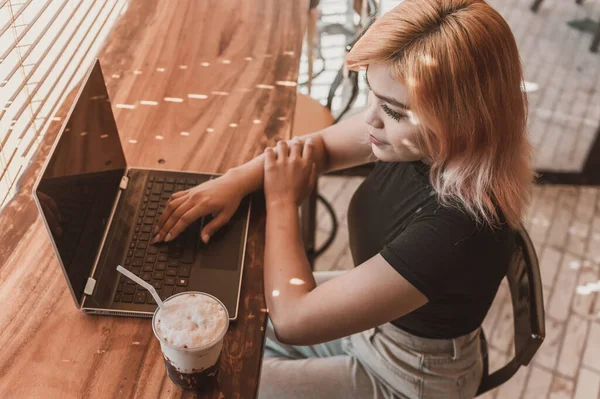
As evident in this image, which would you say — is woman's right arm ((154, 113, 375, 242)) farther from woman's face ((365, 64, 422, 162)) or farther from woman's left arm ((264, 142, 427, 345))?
woman's face ((365, 64, 422, 162))

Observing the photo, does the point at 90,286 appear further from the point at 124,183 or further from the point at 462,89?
the point at 462,89

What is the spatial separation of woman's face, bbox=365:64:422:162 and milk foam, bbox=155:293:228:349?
451 millimetres

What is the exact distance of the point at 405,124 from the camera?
43.9 inches

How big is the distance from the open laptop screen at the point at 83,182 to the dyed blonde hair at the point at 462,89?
513 mm

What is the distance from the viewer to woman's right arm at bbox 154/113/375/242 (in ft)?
4.17

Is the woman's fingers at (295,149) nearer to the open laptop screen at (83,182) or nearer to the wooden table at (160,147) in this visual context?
the wooden table at (160,147)

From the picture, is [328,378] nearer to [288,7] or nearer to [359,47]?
[359,47]

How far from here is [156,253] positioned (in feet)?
4.05

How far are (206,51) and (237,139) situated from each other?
370 millimetres

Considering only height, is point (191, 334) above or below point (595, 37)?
above

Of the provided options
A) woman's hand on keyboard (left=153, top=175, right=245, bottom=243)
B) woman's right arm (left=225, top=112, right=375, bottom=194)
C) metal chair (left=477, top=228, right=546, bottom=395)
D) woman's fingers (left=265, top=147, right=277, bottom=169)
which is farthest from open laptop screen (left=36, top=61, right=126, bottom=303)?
metal chair (left=477, top=228, right=546, bottom=395)

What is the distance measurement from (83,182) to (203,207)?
0.25 metres

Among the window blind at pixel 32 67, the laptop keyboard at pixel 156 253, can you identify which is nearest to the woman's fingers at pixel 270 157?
the laptop keyboard at pixel 156 253

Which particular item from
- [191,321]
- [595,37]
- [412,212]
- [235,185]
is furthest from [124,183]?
[595,37]
